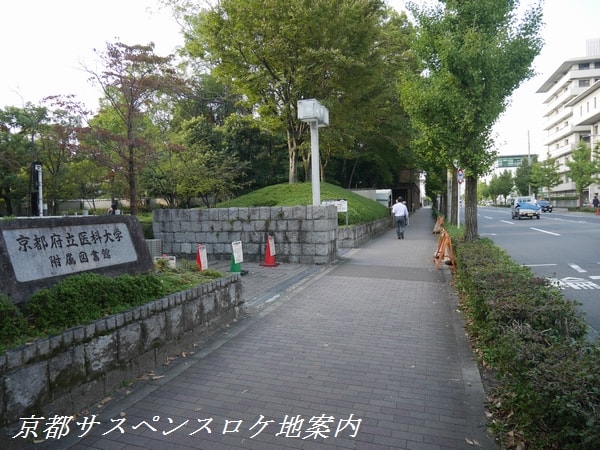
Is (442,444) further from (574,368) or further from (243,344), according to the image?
(243,344)

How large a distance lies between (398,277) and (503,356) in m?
6.36

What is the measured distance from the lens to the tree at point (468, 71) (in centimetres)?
935

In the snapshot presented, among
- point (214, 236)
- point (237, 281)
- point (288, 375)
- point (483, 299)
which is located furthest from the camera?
point (214, 236)

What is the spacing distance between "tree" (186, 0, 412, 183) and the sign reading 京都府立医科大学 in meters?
12.1

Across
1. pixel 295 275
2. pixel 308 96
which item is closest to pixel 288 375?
pixel 295 275

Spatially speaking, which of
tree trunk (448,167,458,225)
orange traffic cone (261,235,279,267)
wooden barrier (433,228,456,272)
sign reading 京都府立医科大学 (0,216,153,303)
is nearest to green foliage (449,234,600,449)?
sign reading 京都府立医科大学 (0,216,153,303)

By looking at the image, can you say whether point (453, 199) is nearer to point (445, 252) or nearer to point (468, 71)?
point (445, 252)

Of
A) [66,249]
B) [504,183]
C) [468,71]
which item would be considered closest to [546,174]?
[504,183]

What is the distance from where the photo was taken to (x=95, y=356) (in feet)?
12.1

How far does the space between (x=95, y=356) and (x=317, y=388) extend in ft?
6.89

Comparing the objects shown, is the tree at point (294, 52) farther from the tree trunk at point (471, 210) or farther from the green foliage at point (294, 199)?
the tree trunk at point (471, 210)

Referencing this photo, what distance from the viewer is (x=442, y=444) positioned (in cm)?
→ 307

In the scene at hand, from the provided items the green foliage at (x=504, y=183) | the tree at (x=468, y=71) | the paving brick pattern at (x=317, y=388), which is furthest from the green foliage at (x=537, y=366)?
the green foliage at (x=504, y=183)

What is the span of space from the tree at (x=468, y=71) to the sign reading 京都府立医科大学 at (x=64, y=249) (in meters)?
7.75
